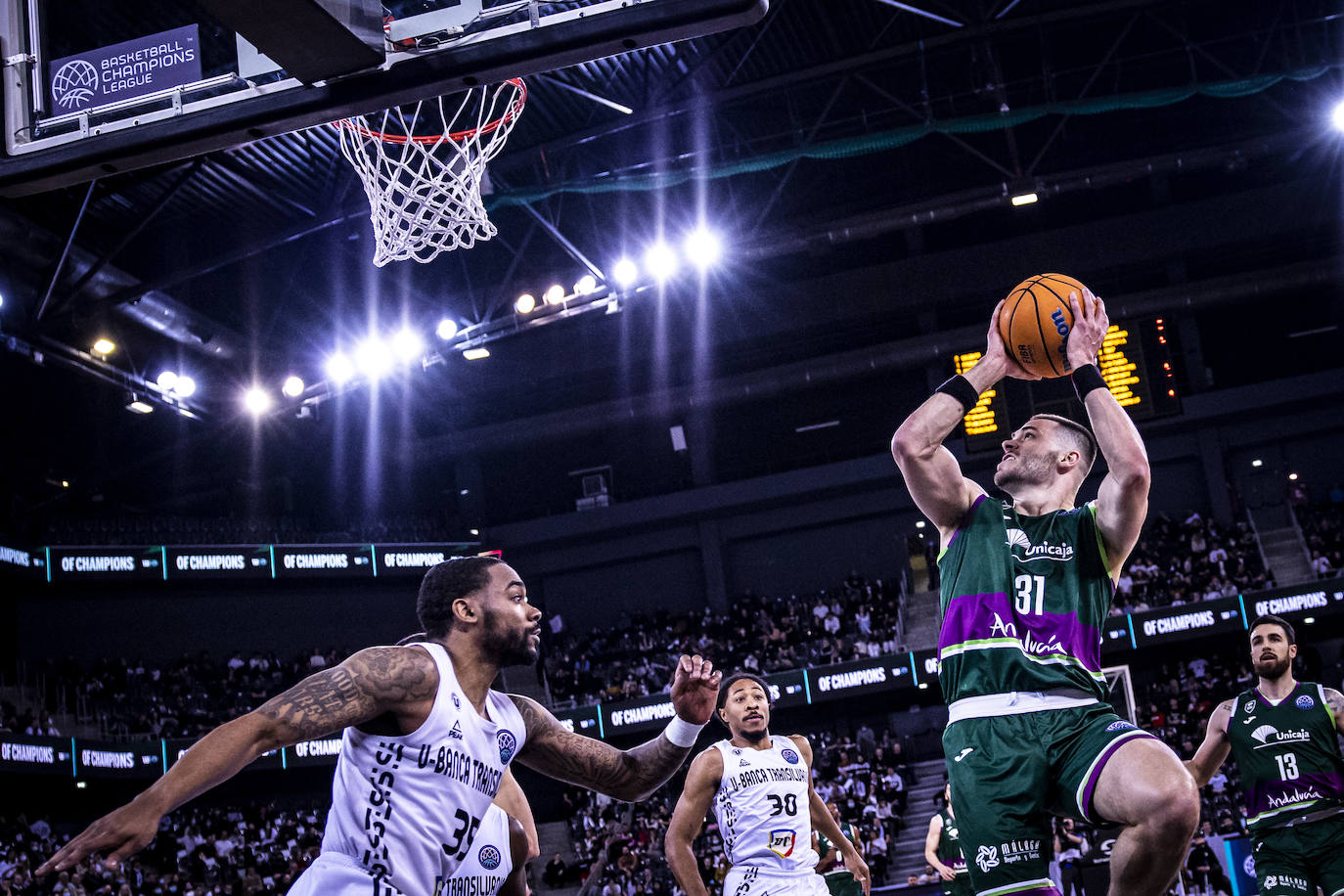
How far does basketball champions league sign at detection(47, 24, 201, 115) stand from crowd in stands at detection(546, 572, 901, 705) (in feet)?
68.0

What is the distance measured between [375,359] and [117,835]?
19.6 m

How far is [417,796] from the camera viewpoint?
3.90 meters

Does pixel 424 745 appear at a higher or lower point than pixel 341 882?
higher

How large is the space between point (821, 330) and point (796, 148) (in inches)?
377

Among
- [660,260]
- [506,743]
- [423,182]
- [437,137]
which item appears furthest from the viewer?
[660,260]

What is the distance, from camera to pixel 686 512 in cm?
3034

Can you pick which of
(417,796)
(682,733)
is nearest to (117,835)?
(417,796)

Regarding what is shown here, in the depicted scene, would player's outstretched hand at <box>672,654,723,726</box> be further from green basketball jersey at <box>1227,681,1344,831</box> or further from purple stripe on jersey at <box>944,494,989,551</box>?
green basketball jersey at <box>1227,681,1344,831</box>

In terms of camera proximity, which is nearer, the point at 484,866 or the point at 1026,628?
the point at 484,866

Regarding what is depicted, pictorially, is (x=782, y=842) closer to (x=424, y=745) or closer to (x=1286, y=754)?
(x=1286, y=754)

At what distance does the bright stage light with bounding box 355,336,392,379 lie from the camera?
22109mm

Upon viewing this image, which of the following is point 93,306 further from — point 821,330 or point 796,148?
point 821,330

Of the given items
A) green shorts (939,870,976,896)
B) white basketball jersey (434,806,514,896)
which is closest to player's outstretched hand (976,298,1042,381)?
white basketball jersey (434,806,514,896)

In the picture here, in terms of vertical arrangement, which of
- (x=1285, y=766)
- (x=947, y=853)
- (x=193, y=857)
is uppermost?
(x=1285, y=766)
